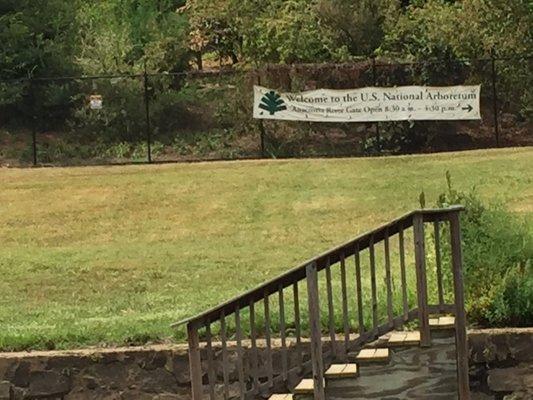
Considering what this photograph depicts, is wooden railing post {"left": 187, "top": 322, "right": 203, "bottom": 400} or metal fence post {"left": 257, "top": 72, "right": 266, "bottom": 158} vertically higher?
metal fence post {"left": 257, "top": 72, "right": 266, "bottom": 158}

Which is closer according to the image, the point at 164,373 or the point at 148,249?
the point at 164,373

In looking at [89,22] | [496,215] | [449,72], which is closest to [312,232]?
[496,215]

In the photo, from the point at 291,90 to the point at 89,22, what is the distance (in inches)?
403

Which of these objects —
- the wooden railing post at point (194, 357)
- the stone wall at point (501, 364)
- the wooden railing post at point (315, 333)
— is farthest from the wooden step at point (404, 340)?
the wooden railing post at point (194, 357)

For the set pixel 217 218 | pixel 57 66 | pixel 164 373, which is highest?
pixel 57 66

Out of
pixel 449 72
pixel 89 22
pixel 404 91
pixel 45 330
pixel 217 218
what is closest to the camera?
pixel 45 330

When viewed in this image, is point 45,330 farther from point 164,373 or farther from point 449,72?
point 449,72

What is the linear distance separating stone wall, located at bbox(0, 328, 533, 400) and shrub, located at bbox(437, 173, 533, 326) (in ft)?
0.95

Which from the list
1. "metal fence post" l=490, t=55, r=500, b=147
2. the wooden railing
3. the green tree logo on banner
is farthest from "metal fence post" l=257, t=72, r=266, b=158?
the wooden railing

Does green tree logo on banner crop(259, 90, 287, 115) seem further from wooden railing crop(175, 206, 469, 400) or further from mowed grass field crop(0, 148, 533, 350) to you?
wooden railing crop(175, 206, 469, 400)

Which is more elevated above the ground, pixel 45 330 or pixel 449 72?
pixel 449 72

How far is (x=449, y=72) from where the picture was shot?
25172 millimetres

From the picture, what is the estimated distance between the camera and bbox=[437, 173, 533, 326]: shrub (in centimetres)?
871

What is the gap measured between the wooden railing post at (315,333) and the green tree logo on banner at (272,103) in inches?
657
